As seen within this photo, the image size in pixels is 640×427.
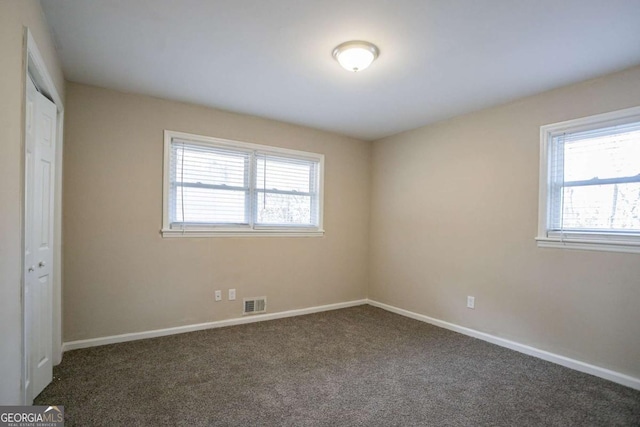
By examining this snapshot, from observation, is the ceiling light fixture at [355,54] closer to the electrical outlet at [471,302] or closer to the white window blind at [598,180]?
the white window blind at [598,180]

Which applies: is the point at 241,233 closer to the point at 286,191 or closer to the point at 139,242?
the point at 286,191

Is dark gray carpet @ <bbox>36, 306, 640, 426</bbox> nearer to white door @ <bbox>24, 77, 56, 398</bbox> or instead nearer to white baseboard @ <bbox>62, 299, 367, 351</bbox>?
white baseboard @ <bbox>62, 299, 367, 351</bbox>

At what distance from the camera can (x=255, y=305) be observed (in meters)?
4.04

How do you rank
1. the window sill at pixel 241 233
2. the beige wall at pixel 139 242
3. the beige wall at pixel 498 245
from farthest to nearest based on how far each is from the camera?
1. the window sill at pixel 241 233
2. the beige wall at pixel 139 242
3. the beige wall at pixel 498 245

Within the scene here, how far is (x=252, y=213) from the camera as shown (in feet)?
13.3

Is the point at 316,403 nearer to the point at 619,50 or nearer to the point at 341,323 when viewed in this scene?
the point at 341,323

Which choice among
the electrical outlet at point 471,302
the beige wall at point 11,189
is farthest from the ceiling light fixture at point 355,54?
the electrical outlet at point 471,302

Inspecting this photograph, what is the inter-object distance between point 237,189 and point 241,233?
1.75 feet

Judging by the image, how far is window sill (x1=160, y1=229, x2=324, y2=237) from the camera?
3.55 metres

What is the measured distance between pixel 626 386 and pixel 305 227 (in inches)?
135

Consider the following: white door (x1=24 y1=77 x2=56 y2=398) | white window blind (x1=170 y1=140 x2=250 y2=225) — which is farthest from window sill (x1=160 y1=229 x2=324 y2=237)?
white door (x1=24 y1=77 x2=56 y2=398)

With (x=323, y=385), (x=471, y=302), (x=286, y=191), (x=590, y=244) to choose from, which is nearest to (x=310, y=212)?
(x=286, y=191)

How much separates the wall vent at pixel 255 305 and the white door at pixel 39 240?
187cm

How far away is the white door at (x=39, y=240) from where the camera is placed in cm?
208
